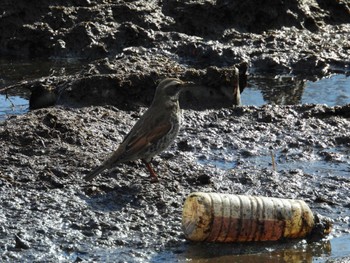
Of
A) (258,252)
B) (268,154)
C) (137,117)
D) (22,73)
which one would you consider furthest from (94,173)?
(22,73)

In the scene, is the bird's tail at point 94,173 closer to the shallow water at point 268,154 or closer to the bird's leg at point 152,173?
the bird's leg at point 152,173

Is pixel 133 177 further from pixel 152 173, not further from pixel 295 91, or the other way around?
pixel 295 91

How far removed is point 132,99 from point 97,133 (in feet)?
4.28

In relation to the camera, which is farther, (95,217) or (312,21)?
(312,21)

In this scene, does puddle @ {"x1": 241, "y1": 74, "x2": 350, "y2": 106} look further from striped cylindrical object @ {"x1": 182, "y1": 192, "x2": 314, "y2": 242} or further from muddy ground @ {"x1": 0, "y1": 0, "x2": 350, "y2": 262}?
striped cylindrical object @ {"x1": 182, "y1": 192, "x2": 314, "y2": 242}

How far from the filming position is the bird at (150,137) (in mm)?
8523

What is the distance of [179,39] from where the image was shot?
45.2ft

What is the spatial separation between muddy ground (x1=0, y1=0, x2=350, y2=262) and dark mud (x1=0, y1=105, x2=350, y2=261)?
16mm

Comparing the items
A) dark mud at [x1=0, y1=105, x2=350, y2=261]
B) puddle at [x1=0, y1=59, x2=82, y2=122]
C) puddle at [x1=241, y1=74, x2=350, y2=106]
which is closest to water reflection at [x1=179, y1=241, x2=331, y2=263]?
dark mud at [x1=0, y1=105, x2=350, y2=261]

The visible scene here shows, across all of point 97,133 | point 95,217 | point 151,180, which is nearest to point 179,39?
point 97,133

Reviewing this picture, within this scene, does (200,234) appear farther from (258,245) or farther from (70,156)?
(70,156)

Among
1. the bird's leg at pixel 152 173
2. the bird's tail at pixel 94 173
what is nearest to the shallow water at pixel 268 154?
the bird's leg at pixel 152 173

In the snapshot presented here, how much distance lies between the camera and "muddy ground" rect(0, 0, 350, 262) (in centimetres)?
752

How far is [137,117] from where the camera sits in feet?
34.6
